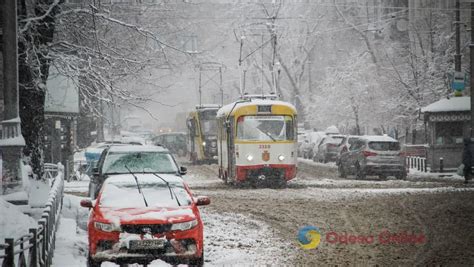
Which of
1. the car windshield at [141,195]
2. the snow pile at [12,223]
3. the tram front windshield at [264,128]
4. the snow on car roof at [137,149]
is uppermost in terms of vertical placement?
the tram front windshield at [264,128]

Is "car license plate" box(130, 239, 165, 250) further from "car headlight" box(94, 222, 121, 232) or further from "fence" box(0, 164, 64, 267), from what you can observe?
"fence" box(0, 164, 64, 267)

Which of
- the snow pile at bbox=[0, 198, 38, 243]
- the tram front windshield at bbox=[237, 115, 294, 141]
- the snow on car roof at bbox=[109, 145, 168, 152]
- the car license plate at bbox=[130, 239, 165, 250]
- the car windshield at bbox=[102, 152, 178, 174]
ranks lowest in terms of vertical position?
the car license plate at bbox=[130, 239, 165, 250]

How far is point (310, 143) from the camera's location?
5494 centimetres

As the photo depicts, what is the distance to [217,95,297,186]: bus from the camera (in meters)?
27.0

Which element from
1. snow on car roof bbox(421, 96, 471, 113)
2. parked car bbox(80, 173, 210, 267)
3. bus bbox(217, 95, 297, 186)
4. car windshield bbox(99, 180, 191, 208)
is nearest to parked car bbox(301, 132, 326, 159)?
snow on car roof bbox(421, 96, 471, 113)

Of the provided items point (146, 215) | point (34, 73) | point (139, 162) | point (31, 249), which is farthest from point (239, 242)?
point (34, 73)

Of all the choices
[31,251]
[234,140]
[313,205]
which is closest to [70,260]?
[31,251]

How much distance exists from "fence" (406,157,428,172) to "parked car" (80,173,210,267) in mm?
26246

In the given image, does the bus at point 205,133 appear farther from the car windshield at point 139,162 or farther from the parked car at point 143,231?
the parked car at point 143,231

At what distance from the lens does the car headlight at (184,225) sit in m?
10.9

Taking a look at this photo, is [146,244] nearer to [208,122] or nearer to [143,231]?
[143,231]

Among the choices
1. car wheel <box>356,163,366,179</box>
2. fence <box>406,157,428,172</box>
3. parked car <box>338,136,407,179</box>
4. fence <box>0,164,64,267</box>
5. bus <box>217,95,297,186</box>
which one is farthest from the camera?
fence <box>406,157,428,172</box>

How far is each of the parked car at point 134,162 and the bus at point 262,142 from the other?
1150 cm

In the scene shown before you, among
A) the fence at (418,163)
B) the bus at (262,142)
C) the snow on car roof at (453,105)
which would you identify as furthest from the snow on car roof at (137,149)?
the fence at (418,163)
